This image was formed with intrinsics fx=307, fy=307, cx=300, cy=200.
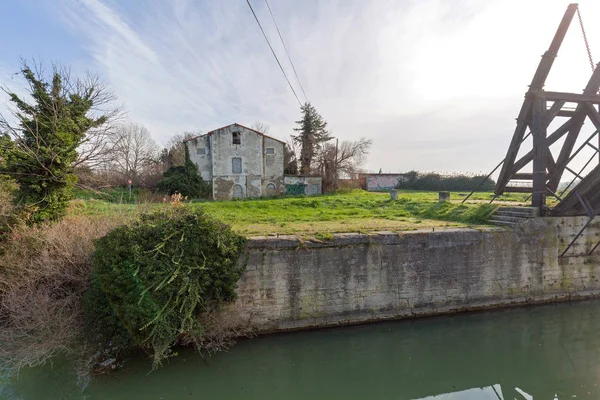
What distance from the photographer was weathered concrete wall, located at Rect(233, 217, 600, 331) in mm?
7199

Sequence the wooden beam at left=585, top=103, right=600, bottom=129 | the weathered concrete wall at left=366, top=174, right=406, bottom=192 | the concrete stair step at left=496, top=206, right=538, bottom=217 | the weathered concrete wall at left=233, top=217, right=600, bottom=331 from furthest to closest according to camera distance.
A: the weathered concrete wall at left=366, top=174, right=406, bottom=192, the concrete stair step at left=496, top=206, right=538, bottom=217, the wooden beam at left=585, top=103, right=600, bottom=129, the weathered concrete wall at left=233, top=217, right=600, bottom=331

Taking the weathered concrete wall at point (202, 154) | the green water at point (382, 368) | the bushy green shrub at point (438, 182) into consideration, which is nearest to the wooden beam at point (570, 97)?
the green water at point (382, 368)

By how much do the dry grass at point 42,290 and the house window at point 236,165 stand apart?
55.2ft

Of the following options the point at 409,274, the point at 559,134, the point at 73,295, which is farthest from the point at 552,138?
the point at 73,295

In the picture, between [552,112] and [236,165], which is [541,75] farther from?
[236,165]

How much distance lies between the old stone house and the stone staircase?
17.5 meters

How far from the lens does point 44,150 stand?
7.45 m

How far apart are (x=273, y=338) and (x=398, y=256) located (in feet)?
12.1

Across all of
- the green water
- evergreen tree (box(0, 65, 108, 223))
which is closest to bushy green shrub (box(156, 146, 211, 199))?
evergreen tree (box(0, 65, 108, 223))

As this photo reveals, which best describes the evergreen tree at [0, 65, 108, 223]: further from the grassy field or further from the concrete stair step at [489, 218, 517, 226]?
the concrete stair step at [489, 218, 517, 226]

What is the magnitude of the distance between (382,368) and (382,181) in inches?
1112

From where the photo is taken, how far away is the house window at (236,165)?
24.0 m

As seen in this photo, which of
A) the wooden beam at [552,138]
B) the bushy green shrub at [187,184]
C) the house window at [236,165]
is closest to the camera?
the wooden beam at [552,138]

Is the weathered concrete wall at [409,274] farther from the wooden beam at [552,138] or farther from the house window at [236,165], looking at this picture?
the house window at [236,165]
